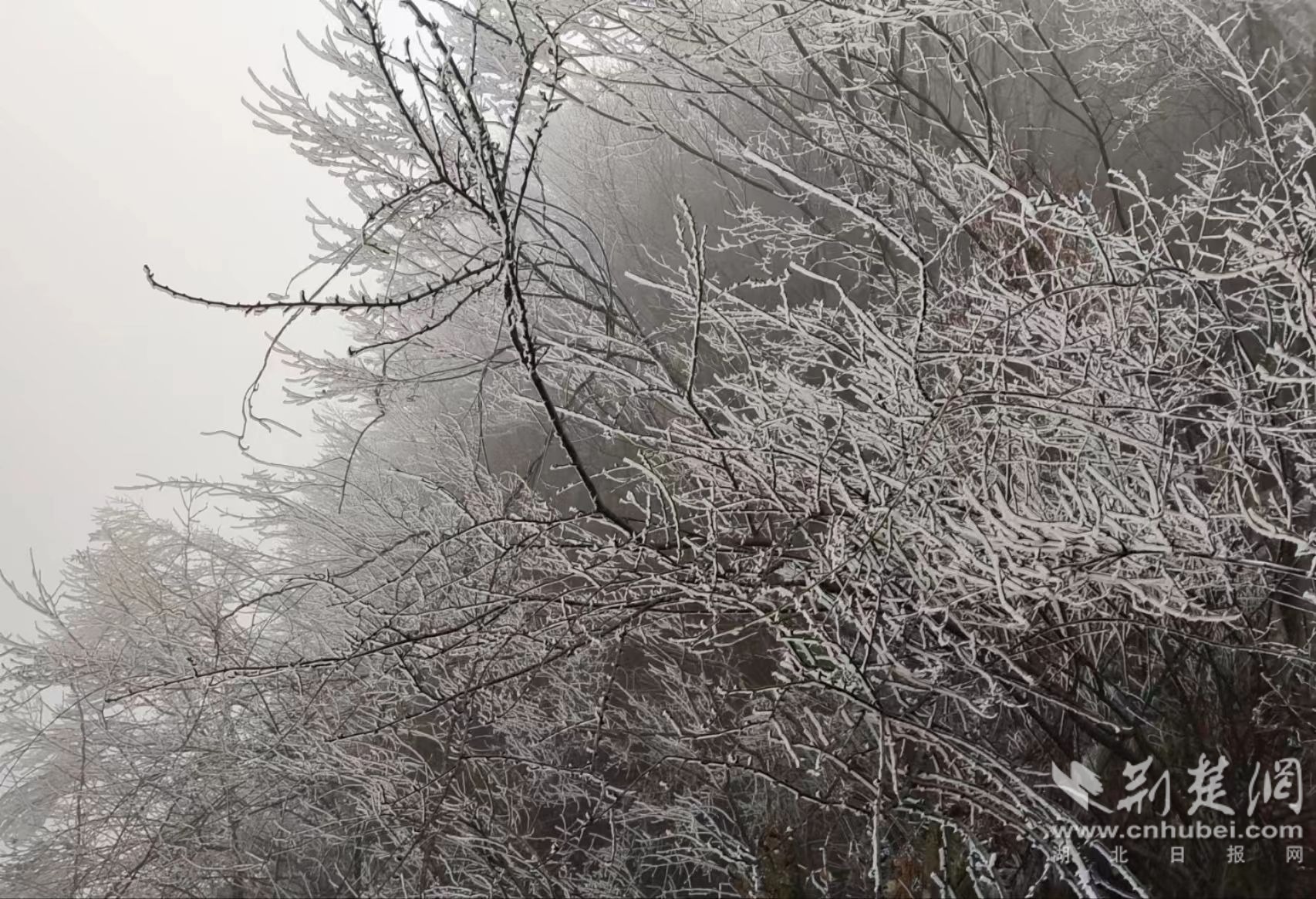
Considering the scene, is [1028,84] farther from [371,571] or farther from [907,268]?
[371,571]

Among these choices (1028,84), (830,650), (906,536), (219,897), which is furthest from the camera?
(1028,84)

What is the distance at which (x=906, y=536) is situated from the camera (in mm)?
1867

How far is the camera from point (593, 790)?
5.82 metres

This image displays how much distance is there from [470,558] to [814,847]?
8.75 ft

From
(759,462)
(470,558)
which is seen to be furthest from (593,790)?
(759,462)

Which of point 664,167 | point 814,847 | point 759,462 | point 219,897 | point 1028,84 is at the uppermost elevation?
point 664,167

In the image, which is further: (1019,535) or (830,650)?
(1019,535)

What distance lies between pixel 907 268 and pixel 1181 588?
4.74 m

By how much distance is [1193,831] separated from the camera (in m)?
1.89

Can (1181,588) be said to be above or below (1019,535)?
below

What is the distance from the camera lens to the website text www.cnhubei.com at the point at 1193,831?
1.79 meters

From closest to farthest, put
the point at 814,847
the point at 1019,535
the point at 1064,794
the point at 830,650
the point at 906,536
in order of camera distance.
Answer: the point at 830,650, the point at 1019,535, the point at 906,536, the point at 1064,794, the point at 814,847

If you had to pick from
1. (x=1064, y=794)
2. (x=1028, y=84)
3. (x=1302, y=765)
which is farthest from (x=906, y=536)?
(x=1028, y=84)

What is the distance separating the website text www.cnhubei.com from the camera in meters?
1.79
